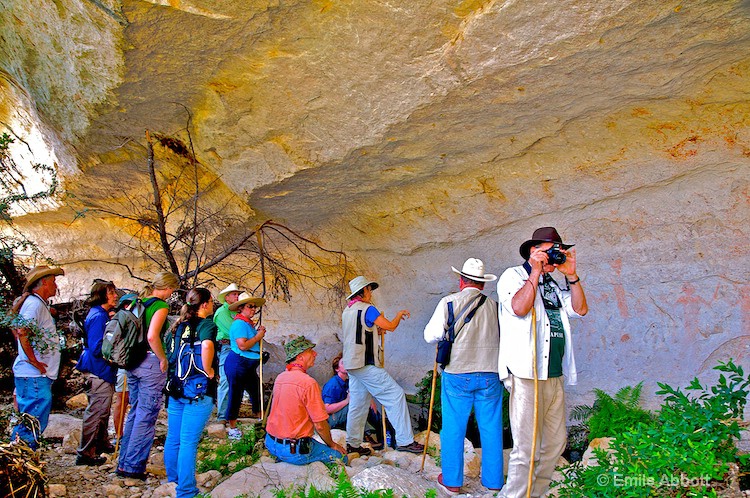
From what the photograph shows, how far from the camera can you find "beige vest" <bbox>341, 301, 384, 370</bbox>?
18.3 feet

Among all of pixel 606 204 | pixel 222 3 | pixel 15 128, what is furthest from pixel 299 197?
pixel 15 128

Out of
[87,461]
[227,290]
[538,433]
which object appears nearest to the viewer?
[538,433]

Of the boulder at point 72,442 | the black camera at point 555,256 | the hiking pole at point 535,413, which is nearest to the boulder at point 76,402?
the boulder at point 72,442

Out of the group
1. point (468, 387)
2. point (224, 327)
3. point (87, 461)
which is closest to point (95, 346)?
point (87, 461)

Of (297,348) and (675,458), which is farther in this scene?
(297,348)

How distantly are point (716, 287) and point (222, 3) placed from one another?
5.02 metres

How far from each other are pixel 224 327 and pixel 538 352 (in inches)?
167

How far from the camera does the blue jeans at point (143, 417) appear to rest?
4.98 metres

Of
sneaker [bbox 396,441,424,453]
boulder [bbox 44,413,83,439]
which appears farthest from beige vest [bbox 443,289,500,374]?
boulder [bbox 44,413,83,439]

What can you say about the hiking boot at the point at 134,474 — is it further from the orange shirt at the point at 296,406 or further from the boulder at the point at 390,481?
the boulder at the point at 390,481

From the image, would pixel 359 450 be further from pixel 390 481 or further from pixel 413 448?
pixel 390 481

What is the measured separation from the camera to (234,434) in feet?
21.0

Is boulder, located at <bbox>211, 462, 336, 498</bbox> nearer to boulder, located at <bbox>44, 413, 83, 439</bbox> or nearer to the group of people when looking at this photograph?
Result: the group of people

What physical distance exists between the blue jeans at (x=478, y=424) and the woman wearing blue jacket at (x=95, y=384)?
117 inches
